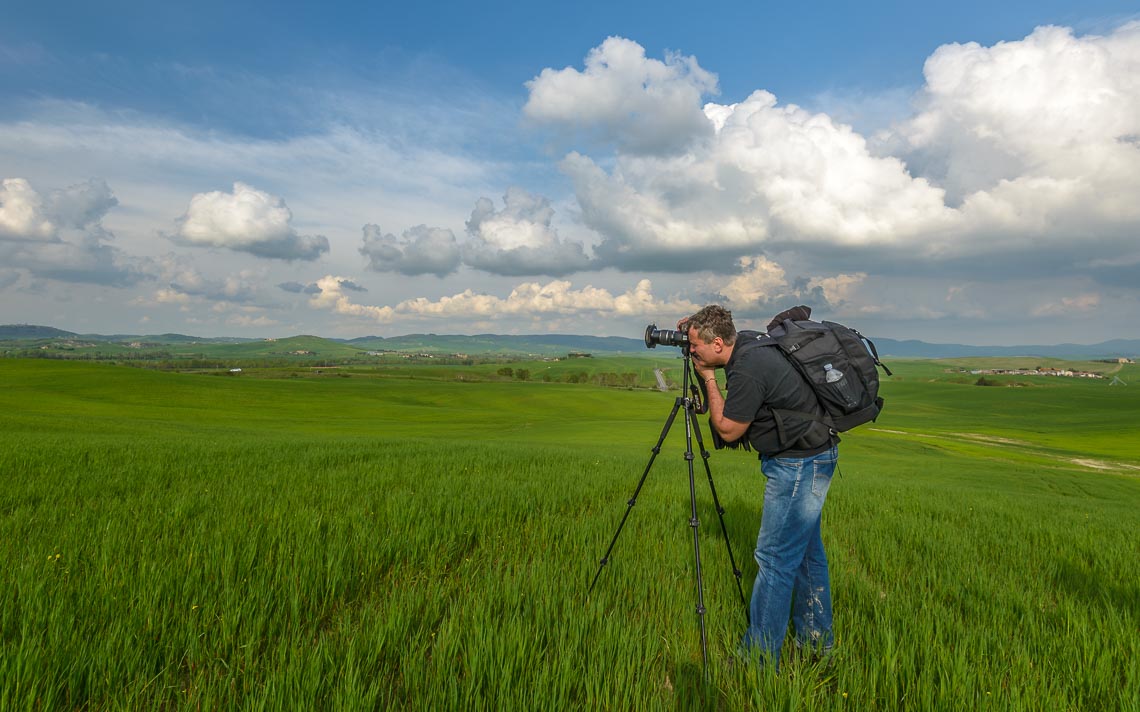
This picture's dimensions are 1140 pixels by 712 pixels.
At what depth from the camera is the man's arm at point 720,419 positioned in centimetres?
358

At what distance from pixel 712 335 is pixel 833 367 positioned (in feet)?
2.92

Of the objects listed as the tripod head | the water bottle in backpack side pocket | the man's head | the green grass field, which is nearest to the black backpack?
the water bottle in backpack side pocket

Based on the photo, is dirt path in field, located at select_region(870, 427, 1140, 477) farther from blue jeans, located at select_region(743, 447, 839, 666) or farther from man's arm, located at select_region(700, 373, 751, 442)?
man's arm, located at select_region(700, 373, 751, 442)

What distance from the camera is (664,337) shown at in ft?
14.6

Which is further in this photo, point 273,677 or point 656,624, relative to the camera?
point 656,624

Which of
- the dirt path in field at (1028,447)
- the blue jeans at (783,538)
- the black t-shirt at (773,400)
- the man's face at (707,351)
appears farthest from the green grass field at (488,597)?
the dirt path in field at (1028,447)

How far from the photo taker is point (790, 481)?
360 centimetres

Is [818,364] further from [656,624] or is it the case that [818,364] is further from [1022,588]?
[1022,588]

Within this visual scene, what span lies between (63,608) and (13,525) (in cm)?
327

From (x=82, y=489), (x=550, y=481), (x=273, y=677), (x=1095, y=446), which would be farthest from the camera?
(x=1095, y=446)

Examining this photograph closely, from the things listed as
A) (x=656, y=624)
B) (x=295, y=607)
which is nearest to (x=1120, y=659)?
(x=656, y=624)

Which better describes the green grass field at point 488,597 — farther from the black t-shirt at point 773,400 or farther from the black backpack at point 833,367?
the black backpack at point 833,367

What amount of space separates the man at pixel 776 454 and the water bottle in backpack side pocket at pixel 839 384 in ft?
0.53

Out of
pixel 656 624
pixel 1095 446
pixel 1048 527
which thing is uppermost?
pixel 656 624
